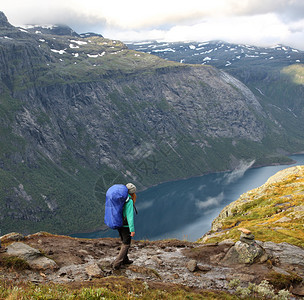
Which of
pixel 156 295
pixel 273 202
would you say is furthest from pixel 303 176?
pixel 156 295

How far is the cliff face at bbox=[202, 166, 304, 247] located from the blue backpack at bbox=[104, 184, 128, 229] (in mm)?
14564

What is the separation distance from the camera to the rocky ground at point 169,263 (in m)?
17.0

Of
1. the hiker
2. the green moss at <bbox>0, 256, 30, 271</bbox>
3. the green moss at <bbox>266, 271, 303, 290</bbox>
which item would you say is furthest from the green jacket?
the green moss at <bbox>266, 271, 303, 290</bbox>

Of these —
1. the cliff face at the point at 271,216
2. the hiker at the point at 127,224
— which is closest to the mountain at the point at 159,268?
the cliff face at the point at 271,216

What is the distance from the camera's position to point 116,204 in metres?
17.1

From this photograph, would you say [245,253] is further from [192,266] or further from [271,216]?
[271,216]

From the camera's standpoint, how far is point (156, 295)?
13.5m

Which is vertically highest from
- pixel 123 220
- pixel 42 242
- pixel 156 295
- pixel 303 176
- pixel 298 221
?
pixel 123 220

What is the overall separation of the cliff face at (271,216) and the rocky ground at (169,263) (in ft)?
12.7

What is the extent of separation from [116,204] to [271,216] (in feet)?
88.7

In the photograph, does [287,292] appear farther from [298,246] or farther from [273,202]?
[273,202]

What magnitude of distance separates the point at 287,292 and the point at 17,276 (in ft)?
46.1

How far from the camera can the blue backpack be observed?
16.9 metres

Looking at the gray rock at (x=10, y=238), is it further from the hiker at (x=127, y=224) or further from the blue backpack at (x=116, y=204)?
the blue backpack at (x=116, y=204)
